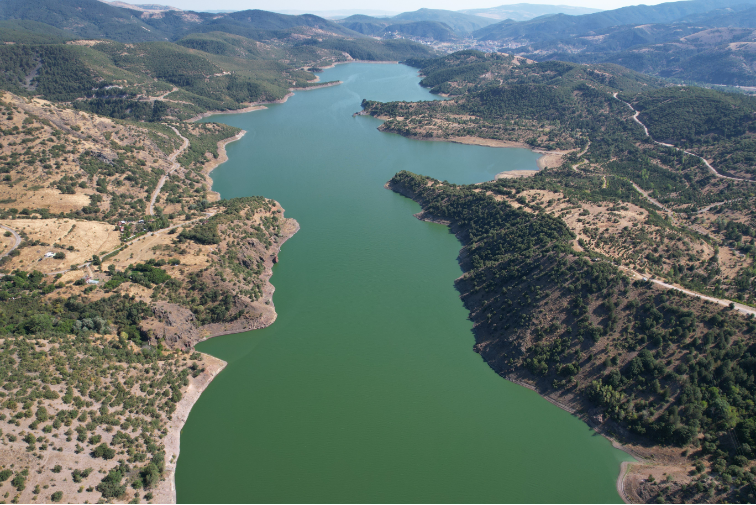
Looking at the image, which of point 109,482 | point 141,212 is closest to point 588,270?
point 109,482

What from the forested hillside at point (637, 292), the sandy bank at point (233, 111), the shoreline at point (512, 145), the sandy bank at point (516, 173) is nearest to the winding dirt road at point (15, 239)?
the forested hillside at point (637, 292)

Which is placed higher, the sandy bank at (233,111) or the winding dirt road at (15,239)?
the sandy bank at (233,111)

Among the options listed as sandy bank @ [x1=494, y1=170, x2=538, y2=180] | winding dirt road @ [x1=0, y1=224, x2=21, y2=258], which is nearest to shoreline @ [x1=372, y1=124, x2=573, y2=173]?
sandy bank @ [x1=494, y1=170, x2=538, y2=180]

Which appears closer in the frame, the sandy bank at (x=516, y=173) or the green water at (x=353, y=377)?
the green water at (x=353, y=377)

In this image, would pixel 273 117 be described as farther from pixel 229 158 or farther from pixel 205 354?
pixel 205 354

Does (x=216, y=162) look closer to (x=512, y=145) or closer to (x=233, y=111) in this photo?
(x=233, y=111)

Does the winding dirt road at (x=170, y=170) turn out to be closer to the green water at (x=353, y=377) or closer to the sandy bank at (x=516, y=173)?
the green water at (x=353, y=377)
